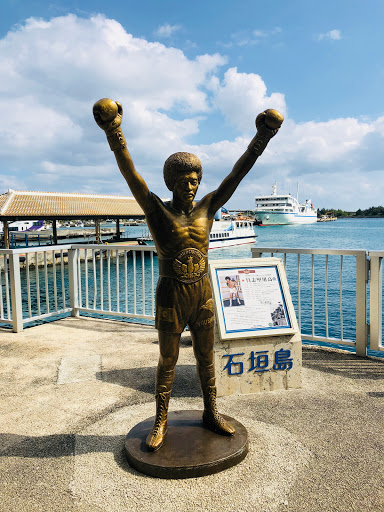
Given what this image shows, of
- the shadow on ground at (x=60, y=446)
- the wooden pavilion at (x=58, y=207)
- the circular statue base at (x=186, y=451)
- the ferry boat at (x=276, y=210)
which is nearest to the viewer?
the circular statue base at (x=186, y=451)

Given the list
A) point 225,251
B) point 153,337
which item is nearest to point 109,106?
point 153,337

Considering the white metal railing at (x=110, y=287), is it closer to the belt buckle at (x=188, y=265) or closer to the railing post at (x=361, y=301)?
the belt buckle at (x=188, y=265)

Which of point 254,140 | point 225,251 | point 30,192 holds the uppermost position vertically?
point 30,192

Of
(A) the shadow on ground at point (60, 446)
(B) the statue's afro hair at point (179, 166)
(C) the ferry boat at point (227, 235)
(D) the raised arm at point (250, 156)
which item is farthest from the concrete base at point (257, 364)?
(C) the ferry boat at point (227, 235)

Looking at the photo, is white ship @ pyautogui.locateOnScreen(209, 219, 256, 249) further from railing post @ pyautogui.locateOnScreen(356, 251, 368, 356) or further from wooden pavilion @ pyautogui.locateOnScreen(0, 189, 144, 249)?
railing post @ pyautogui.locateOnScreen(356, 251, 368, 356)

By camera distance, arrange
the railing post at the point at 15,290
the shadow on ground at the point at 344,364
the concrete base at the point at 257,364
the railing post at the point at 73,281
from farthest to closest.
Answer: the railing post at the point at 73,281
the railing post at the point at 15,290
the shadow on ground at the point at 344,364
the concrete base at the point at 257,364

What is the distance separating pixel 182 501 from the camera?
1.96 m

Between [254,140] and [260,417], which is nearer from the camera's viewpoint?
[254,140]

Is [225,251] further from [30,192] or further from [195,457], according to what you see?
[195,457]

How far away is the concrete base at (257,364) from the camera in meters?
3.25

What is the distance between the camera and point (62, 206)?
22016 millimetres

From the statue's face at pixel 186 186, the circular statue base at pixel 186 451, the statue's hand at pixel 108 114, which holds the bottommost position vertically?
the circular statue base at pixel 186 451

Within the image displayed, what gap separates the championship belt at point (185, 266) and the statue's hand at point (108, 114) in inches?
30.4

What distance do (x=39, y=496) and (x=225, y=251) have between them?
3635 centimetres
